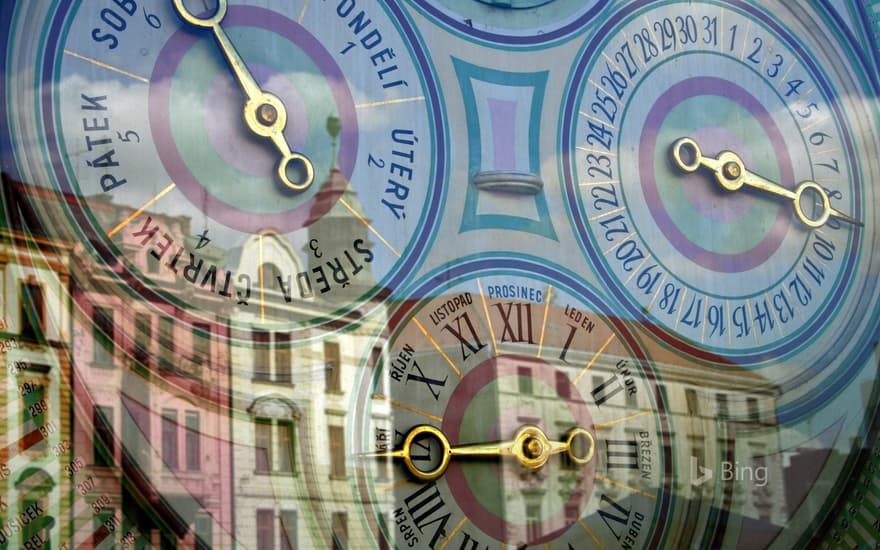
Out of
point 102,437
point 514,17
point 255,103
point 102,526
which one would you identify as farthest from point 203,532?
point 514,17

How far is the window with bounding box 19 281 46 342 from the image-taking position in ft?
18.1

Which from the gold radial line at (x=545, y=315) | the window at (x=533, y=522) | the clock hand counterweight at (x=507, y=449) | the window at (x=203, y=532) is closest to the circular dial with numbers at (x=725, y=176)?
the gold radial line at (x=545, y=315)

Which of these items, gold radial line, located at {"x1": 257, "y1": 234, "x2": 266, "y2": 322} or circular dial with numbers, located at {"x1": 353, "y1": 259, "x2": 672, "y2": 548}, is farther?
circular dial with numbers, located at {"x1": 353, "y1": 259, "x2": 672, "y2": 548}

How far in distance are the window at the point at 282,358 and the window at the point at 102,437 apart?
66 centimetres

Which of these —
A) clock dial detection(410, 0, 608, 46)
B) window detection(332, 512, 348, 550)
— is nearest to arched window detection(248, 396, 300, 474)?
window detection(332, 512, 348, 550)

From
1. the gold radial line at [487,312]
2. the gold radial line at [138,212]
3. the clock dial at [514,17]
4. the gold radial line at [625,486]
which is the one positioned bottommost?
the gold radial line at [625,486]

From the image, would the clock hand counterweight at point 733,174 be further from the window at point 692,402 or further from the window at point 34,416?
the window at point 34,416

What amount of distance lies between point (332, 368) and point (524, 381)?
0.80 meters

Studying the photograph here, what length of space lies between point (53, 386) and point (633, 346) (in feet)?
7.89

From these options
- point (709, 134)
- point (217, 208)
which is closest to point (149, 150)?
point (217, 208)

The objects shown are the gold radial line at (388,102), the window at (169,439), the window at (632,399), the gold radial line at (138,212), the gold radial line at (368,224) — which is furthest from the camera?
the window at (632,399)

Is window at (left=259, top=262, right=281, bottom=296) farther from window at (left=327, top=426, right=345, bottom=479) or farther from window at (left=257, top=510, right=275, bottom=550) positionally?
window at (left=257, top=510, right=275, bottom=550)

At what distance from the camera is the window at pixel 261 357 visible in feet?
19.5

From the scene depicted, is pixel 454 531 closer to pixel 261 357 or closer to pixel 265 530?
pixel 265 530
